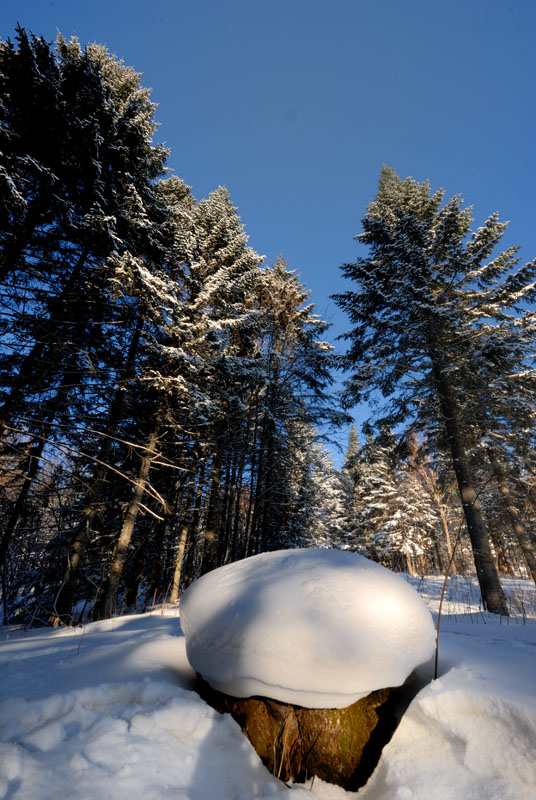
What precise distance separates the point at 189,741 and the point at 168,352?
612 centimetres

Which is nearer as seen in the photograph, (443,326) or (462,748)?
(462,748)

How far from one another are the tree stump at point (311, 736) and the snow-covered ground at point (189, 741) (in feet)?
0.33

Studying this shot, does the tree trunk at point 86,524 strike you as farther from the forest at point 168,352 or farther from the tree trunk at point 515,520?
the tree trunk at point 515,520

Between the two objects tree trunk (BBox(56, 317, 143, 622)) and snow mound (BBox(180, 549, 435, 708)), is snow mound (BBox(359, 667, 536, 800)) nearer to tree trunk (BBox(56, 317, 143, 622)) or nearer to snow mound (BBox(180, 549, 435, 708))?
snow mound (BBox(180, 549, 435, 708))

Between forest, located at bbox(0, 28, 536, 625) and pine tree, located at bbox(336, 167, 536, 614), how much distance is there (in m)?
0.06

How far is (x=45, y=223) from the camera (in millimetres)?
5828

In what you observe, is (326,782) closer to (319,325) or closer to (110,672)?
(110,672)

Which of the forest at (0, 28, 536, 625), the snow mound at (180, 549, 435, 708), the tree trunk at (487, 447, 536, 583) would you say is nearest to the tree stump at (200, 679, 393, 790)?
the snow mound at (180, 549, 435, 708)

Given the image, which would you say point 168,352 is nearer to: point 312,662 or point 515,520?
point 312,662

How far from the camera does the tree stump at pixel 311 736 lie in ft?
5.26

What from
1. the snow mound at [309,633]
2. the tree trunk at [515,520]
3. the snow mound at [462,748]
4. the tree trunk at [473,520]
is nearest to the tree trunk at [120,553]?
the snow mound at [309,633]

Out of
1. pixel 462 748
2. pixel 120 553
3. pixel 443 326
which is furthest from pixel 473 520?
pixel 120 553

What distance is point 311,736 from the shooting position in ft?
5.49

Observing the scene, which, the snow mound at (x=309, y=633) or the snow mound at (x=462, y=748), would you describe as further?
the snow mound at (x=309, y=633)
